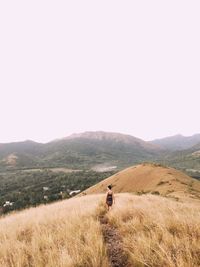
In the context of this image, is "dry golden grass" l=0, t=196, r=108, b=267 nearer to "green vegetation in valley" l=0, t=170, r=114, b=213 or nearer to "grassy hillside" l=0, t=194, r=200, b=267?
"grassy hillside" l=0, t=194, r=200, b=267

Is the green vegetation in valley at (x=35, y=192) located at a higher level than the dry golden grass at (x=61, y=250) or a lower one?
lower

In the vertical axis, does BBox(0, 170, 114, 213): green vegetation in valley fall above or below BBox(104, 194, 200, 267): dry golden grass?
below

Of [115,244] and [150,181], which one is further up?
[115,244]

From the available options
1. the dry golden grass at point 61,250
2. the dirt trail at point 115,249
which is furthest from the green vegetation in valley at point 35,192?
the dirt trail at point 115,249

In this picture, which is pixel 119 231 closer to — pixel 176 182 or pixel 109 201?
pixel 109 201

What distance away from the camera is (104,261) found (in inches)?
178

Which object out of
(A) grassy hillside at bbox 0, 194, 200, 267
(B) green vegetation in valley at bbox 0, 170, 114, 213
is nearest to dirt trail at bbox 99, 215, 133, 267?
(A) grassy hillside at bbox 0, 194, 200, 267

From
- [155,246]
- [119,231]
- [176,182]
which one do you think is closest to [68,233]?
[119,231]

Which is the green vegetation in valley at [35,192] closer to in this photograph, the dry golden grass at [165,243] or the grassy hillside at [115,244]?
the grassy hillside at [115,244]

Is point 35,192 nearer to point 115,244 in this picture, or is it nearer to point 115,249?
point 115,244

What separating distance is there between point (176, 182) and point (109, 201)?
24.2 meters

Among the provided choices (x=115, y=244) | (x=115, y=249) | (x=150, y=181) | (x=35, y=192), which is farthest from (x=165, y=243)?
(x=35, y=192)

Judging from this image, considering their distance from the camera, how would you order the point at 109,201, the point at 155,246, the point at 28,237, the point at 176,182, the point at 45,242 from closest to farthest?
the point at 155,246 < the point at 45,242 < the point at 28,237 < the point at 109,201 < the point at 176,182

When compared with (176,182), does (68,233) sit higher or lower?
higher
